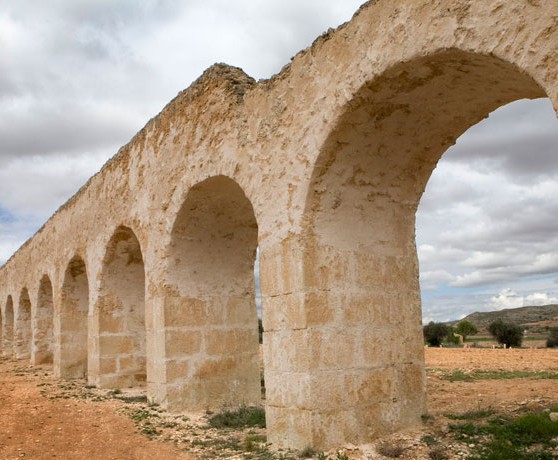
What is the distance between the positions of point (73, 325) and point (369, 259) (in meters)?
9.41

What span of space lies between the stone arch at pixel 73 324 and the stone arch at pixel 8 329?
30.8 ft

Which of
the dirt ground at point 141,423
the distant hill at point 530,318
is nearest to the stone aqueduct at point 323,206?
the dirt ground at point 141,423

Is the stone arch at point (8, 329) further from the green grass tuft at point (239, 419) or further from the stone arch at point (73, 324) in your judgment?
the green grass tuft at point (239, 419)

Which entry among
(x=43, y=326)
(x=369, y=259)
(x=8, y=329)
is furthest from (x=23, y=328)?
(x=369, y=259)

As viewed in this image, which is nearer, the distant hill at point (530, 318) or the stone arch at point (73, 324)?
the stone arch at point (73, 324)

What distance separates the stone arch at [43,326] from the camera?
1559 cm

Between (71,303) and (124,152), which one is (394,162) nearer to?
(124,152)

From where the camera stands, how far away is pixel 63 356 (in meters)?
12.3

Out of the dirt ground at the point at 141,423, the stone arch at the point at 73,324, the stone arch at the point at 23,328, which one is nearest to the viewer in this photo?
the dirt ground at the point at 141,423

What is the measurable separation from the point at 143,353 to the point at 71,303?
137 inches

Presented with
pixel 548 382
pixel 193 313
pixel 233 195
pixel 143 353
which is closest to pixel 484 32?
pixel 233 195

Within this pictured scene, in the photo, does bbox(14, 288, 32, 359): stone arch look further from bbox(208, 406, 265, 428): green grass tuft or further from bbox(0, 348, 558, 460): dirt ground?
bbox(208, 406, 265, 428): green grass tuft

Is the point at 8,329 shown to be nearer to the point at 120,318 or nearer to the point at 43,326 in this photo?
the point at 43,326

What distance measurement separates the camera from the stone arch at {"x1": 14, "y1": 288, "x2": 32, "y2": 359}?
18.6m
